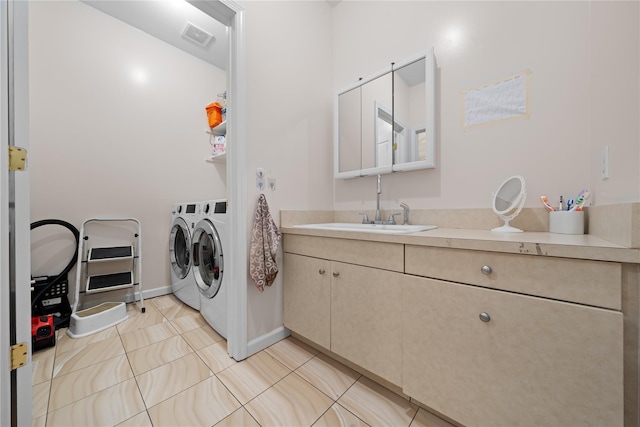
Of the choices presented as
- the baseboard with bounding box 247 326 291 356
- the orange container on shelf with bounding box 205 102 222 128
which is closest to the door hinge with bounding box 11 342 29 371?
the baseboard with bounding box 247 326 291 356

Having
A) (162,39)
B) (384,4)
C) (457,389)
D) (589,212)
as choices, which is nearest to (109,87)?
(162,39)

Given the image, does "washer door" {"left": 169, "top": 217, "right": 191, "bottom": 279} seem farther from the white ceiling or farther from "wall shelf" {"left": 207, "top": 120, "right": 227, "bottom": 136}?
the white ceiling

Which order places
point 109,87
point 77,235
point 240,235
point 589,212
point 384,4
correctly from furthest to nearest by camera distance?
point 109,87 < point 77,235 < point 384,4 < point 240,235 < point 589,212

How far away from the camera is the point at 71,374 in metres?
1.27

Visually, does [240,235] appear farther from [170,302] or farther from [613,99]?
[613,99]

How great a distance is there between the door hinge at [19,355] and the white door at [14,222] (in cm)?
1

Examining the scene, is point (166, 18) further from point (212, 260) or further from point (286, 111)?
point (212, 260)

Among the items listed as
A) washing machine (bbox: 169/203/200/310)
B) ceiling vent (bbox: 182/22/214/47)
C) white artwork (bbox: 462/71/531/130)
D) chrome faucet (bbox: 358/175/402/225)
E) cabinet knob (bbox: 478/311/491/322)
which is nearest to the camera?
cabinet knob (bbox: 478/311/491/322)

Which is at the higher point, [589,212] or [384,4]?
[384,4]

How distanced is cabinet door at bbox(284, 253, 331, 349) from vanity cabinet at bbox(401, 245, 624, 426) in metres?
0.48

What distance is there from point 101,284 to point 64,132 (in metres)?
1.36

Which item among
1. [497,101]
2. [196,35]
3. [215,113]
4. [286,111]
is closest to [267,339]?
[286,111]

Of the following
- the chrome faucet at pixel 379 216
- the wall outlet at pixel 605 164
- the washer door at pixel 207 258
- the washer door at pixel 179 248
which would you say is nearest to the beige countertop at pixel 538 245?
the wall outlet at pixel 605 164

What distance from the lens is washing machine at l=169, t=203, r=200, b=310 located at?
6.72ft
